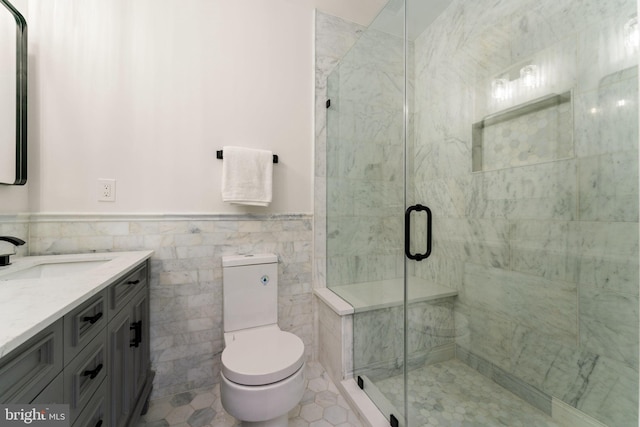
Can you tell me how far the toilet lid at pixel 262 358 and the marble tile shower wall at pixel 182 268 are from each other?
1.24 ft

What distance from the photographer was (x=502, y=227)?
1.47 metres

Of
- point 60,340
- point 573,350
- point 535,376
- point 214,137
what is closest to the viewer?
point 60,340

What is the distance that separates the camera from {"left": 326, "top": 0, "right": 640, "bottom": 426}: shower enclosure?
107 centimetres

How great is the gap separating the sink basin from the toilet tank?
602 millimetres

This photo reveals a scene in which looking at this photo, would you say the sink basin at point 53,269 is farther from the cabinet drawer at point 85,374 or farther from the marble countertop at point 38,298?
the cabinet drawer at point 85,374

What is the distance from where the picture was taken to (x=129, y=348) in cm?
112

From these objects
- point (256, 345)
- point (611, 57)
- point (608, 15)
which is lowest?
point (256, 345)

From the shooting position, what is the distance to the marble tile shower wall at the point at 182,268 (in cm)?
141

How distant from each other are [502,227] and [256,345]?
57.6 inches

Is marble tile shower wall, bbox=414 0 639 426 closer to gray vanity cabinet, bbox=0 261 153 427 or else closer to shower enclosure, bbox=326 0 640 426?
shower enclosure, bbox=326 0 640 426

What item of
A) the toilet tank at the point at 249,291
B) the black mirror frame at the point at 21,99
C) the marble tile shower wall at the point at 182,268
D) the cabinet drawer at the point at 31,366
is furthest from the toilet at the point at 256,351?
the black mirror frame at the point at 21,99

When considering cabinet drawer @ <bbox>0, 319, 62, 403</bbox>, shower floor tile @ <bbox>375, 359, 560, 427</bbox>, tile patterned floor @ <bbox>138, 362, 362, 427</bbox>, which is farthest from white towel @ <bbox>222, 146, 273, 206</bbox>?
shower floor tile @ <bbox>375, 359, 560, 427</bbox>

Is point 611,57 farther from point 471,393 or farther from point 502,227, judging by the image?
point 471,393

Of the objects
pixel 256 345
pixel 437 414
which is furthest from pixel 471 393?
pixel 256 345
